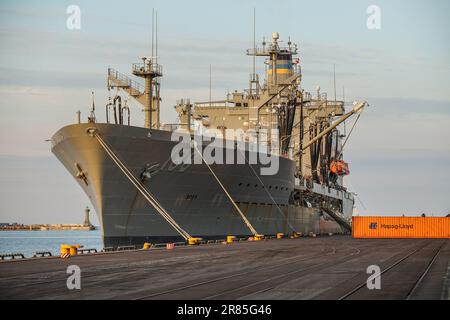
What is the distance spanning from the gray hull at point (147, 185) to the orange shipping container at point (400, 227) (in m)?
22.0

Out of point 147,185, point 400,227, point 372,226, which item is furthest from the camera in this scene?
point 400,227

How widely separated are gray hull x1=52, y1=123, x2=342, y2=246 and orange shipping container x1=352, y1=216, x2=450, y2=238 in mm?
22030

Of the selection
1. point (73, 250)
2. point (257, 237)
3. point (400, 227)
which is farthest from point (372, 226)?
point (73, 250)

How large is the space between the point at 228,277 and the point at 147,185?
77.3ft

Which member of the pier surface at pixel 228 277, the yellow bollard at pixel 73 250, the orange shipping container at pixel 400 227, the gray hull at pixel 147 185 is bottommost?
the orange shipping container at pixel 400 227

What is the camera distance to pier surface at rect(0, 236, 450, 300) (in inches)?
798

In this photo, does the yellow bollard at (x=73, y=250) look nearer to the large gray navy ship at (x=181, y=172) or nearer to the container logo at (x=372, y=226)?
the large gray navy ship at (x=181, y=172)

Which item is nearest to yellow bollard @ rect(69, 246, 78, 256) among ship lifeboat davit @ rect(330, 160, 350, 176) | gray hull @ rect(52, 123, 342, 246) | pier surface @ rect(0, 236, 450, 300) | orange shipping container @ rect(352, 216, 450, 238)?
pier surface @ rect(0, 236, 450, 300)

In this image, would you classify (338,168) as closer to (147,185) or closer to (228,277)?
(147,185)

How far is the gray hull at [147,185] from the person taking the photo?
152 feet

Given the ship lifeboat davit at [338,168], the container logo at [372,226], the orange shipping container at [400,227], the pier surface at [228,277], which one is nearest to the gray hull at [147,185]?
the pier surface at [228,277]

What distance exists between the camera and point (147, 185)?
159 ft

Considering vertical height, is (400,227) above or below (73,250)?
below

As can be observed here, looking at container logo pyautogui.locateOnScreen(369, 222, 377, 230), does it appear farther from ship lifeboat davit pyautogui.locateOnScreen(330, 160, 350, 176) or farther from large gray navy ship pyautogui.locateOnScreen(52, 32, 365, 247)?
ship lifeboat davit pyautogui.locateOnScreen(330, 160, 350, 176)
